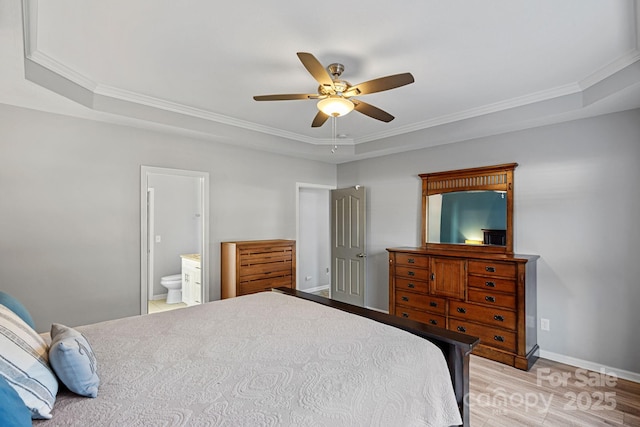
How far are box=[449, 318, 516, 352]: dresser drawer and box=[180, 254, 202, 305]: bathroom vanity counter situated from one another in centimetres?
334

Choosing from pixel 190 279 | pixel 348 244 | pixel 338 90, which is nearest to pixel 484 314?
pixel 348 244

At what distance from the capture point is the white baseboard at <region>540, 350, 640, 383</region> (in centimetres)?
288

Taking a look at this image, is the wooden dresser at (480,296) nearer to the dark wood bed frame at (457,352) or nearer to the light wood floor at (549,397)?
the light wood floor at (549,397)

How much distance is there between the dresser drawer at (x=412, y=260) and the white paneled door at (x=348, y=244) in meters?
0.92

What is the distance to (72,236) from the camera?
305 cm

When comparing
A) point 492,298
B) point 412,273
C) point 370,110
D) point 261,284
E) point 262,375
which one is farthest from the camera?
point 261,284

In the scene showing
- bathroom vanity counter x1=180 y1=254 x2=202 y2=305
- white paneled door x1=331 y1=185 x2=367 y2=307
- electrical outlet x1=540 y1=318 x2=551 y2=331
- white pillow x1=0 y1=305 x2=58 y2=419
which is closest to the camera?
white pillow x1=0 y1=305 x2=58 y2=419

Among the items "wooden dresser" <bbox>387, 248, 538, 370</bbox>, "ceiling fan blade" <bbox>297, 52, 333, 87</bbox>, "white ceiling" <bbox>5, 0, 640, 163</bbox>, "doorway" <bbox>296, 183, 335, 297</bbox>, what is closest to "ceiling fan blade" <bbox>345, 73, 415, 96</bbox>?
"ceiling fan blade" <bbox>297, 52, 333, 87</bbox>

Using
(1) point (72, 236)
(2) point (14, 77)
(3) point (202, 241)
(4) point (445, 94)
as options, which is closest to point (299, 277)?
(3) point (202, 241)

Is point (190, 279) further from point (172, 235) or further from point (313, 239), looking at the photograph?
point (313, 239)

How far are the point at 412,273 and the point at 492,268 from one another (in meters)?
0.93

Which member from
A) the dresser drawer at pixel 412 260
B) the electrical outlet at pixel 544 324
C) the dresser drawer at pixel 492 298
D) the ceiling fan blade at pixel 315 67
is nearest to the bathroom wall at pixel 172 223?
the dresser drawer at pixel 412 260

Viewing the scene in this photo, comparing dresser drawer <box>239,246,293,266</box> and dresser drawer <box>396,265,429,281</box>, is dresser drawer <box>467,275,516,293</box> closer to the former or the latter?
dresser drawer <box>396,265,429,281</box>

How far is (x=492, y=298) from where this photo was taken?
3283 millimetres
